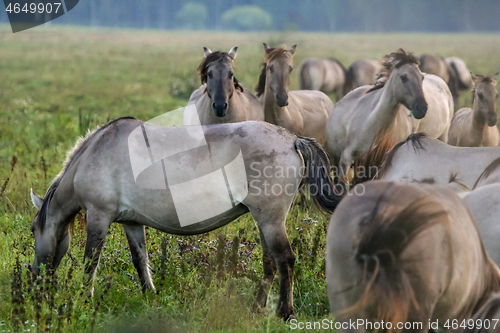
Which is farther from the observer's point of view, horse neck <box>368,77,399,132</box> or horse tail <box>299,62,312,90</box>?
horse tail <box>299,62,312,90</box>

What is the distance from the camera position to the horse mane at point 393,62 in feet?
21.1

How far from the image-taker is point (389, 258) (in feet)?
5.95

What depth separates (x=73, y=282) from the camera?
3.91m

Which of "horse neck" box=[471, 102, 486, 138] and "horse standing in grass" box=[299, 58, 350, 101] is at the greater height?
Answer: "horse neck" box=[471, 102, 486, 138]

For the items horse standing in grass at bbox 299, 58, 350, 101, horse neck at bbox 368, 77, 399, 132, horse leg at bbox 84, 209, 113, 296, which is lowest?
horse standing in grass at bbox 299, 58, 350, 101

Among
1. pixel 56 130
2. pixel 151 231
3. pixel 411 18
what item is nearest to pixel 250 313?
pixel 151 231

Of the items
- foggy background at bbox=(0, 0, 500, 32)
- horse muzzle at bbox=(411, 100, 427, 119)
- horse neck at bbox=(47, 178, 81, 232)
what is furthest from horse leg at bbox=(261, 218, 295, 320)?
foggy background at bbox=(0, 0, 500, 32)

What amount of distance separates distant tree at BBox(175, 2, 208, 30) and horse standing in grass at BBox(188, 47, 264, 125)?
97.6m

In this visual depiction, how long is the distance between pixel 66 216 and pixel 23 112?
34.9 feet

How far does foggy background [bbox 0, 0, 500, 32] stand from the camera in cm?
9869

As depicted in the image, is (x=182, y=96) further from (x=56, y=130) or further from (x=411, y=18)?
(x=411, y=18)

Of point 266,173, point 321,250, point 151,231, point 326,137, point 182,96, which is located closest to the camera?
point 266,173

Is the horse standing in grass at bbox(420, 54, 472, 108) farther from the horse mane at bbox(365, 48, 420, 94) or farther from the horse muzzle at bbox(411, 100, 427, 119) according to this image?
the horse muzzle at bbox(411, 100, 427, 119)

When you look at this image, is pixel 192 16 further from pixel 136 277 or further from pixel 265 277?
pixel 265 277
